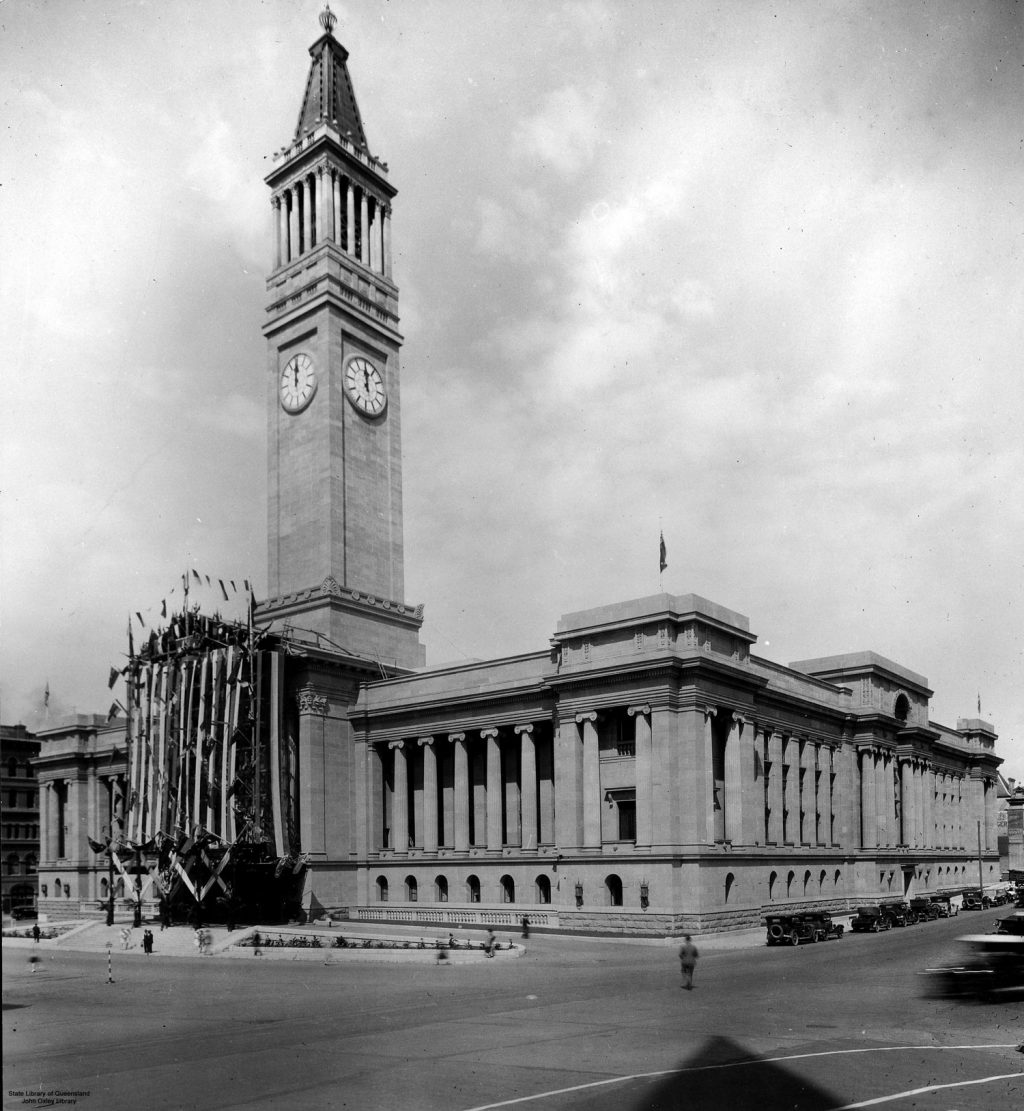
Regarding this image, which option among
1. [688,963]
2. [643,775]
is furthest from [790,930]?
[688,963]

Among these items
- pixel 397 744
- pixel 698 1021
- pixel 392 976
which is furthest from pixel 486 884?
pixel 698 1021

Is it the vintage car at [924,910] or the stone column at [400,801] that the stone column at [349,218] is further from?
the vintage car at [924,910]

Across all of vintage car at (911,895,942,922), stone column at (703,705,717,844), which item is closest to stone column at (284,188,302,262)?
stone column at (703,705,717,844)

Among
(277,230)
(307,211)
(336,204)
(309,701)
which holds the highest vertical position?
(336,204)

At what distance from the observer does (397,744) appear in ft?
242

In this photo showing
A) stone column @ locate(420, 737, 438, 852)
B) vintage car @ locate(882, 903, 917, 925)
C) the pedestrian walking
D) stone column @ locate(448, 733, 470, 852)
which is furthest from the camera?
stone column @ locate(420, 737, 438, 852)

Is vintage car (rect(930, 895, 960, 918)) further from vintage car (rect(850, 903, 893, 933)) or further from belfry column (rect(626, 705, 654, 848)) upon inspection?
belfry column (rect(626, 705, 654, 848))

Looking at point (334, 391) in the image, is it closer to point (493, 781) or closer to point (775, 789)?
point (493, 781)

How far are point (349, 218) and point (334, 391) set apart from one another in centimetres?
1410

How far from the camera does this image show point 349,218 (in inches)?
3255

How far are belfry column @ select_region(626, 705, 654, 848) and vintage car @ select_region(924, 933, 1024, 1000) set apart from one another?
22.0 metres

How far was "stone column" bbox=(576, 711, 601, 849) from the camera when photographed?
199ft

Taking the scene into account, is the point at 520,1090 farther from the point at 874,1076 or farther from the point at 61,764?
the point at 61,764

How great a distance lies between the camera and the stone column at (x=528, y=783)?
66938 mm
